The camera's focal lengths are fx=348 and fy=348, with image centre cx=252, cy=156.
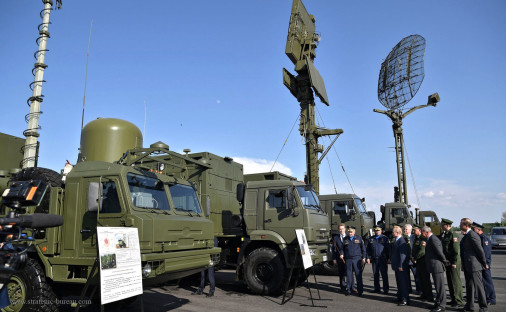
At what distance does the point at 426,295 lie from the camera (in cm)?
804

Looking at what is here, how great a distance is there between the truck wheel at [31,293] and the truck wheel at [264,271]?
440cm

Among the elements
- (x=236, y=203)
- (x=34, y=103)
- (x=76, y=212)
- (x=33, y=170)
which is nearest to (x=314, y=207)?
(x=236, y=203)

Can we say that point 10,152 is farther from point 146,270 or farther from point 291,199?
point 291,199

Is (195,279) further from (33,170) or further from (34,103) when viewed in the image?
(34,103)

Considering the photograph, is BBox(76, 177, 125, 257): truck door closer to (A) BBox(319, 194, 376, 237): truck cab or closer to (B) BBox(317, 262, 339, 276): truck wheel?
(B) BBox(317, 262, 339, 276): truck wheel

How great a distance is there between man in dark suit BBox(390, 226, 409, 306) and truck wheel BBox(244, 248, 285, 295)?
2587 millimetres

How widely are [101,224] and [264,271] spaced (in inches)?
174

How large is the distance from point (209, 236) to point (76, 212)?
239cm

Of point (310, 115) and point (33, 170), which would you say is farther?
point (310, 115)

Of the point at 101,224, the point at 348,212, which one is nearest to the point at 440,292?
the point at 348,212

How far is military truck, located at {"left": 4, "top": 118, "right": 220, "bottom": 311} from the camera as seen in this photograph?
538cm

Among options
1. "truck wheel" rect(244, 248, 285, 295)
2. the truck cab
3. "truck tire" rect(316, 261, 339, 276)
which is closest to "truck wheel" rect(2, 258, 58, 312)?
"truck wheel" rect(244, 248, 285, 295)

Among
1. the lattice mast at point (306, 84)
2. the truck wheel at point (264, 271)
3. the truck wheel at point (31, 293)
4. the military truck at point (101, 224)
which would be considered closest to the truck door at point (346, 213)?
the truck wheel at point (264, 271)

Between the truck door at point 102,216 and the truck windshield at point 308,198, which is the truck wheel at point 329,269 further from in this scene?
the truck door at point 102,216
